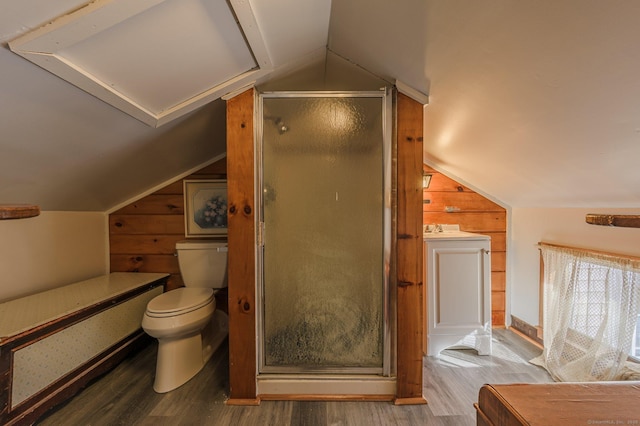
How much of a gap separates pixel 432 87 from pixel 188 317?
1918 mm

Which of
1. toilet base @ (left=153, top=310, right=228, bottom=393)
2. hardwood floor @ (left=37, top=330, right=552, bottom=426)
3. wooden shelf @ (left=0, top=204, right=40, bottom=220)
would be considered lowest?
hardwood floor @ (left=37, top=330, right=552, bottom=426)

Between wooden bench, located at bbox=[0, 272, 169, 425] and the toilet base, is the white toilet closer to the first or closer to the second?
the toilet base

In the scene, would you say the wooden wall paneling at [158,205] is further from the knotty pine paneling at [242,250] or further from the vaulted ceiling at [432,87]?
the knotty pine paneling at [242,250]

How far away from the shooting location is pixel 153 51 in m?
0.99

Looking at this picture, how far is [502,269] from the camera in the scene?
2.37 m

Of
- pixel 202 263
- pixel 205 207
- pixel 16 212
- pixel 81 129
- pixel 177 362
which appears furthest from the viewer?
pixel 205 207

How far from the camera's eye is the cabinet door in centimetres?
193

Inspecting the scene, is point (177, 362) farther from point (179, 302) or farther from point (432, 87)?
point (432, 87)

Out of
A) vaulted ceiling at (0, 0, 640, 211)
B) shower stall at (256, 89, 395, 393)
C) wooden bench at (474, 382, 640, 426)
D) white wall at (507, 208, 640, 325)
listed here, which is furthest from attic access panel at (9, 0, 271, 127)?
white wall at (507, 208, 640, 325)

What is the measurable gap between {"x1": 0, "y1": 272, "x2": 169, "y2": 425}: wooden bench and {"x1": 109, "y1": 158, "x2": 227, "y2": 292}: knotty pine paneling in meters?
0.30

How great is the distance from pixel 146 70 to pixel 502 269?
2913 mm

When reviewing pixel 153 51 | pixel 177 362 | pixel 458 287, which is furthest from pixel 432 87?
pixel 177 362

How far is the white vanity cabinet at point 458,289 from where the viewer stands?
6.33 ft

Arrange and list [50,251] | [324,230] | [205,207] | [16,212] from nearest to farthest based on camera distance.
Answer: [16,212] < [324,230] < [50,251] < [205,207]
